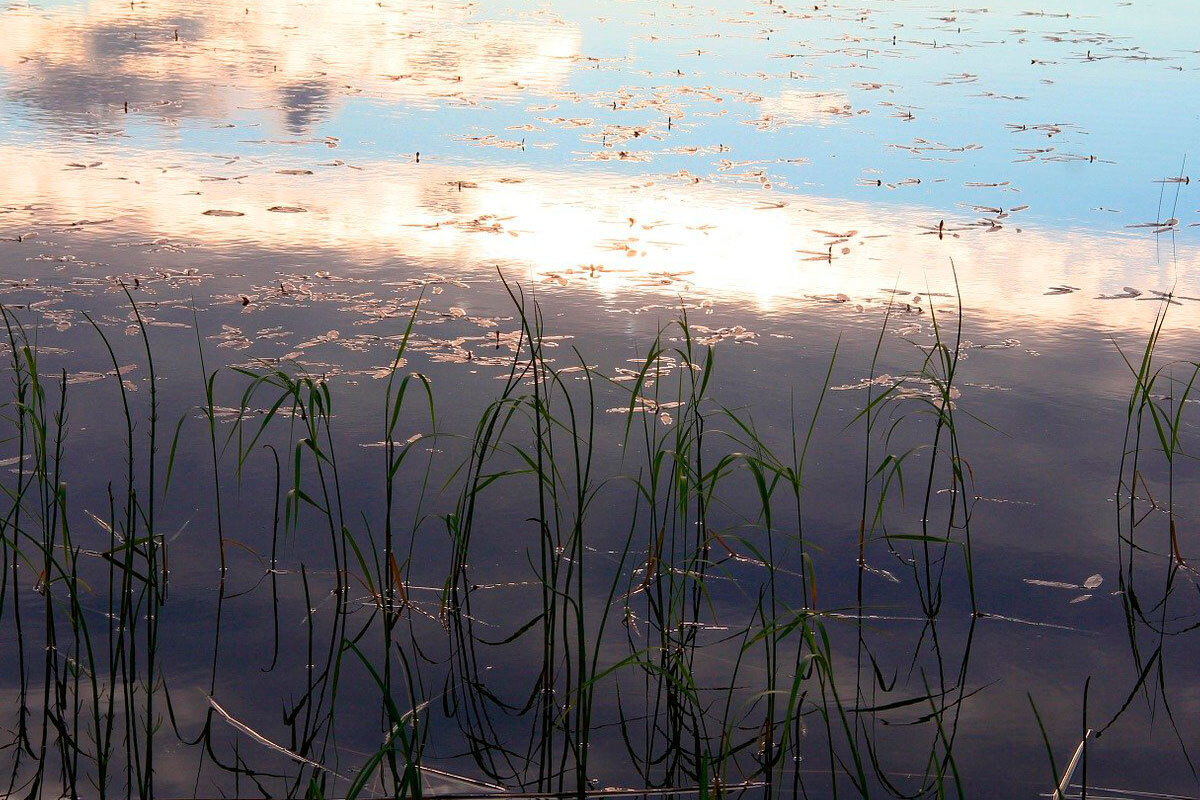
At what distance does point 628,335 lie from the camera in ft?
14.6

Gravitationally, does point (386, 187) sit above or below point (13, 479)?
above

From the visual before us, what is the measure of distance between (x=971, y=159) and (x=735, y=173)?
4.97 feet

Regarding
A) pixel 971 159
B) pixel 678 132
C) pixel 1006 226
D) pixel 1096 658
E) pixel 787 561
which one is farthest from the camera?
A: pixel 678 132

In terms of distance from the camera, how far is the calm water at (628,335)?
8.16 feet

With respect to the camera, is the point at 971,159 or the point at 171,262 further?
the point at 971,159

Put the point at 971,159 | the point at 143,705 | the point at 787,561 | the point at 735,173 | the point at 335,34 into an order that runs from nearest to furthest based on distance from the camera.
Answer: the point at 143,705, the point at 787,561, the point at 735,173, the point at 971,159, the point at 335,34

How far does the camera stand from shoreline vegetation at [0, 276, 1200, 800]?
7.36ft

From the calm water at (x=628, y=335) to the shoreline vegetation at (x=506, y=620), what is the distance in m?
0.01

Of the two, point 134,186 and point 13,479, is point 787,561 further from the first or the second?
point 134,186

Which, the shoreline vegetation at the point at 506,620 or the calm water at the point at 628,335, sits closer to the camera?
the shoreline vegetation at the point at 506,620

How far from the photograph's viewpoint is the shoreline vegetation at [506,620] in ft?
7.36

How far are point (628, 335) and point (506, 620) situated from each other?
72.7 inches

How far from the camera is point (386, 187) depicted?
624 centimetres

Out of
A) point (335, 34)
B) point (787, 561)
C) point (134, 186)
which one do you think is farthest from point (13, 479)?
point (335, 34)
